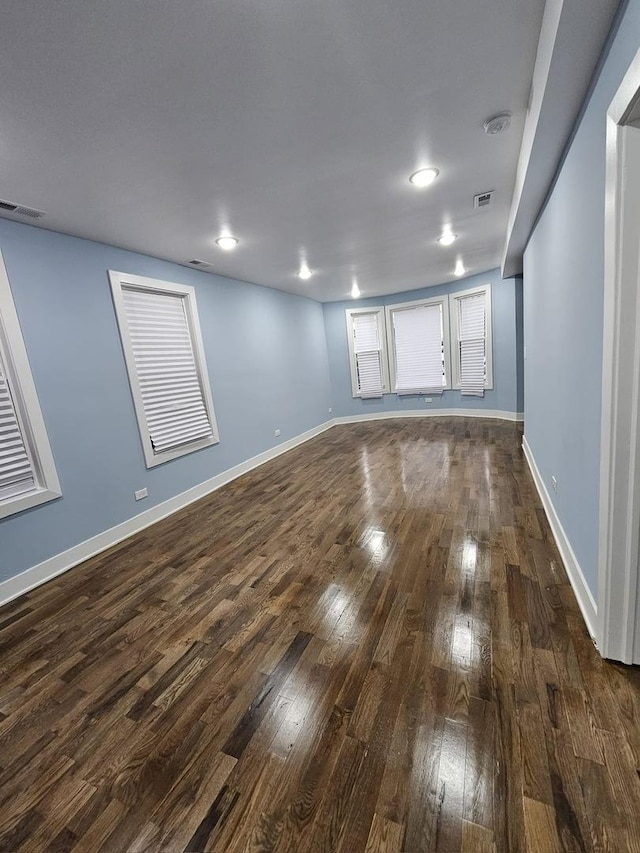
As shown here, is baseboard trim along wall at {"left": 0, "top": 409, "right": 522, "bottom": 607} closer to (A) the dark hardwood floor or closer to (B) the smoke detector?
(A) the dark hardwood floor

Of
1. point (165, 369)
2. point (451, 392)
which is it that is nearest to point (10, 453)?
point (165, 369)

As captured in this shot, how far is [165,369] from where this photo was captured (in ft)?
12.3

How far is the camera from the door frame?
1.15 m

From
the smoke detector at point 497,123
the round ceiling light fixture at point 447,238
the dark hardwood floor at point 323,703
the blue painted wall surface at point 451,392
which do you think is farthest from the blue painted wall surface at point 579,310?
the blue painted wall surface at point 451,392

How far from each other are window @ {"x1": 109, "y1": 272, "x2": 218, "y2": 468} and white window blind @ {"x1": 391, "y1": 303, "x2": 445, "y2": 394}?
4433 mm

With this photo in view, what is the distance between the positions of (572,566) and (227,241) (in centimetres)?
380

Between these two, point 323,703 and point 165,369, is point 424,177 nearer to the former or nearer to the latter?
point 165,369

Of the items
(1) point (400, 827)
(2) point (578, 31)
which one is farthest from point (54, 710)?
(2) point (578, 31)

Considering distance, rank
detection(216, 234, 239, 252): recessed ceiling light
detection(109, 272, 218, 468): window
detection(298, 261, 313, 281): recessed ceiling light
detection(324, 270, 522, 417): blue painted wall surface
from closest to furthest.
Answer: detection(216, 234, 239, 252): recessed ceiling light → detection(109, 272, 218, 468): window → detection(298, 261, 313, 281): recessed ceiling light → detection(324, 270, 522, 417): blue painted wall surface

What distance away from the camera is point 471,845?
37.6 inches

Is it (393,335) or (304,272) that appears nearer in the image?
(304,272)

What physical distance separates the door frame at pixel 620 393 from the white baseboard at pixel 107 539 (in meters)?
3.52

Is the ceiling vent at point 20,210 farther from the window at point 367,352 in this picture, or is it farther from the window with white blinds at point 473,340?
the window with white blinds at point 473,340

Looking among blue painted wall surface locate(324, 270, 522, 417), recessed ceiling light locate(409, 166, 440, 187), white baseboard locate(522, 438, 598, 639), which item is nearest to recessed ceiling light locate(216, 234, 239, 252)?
recessed ceiling light locate(409, 166, 440, 187)
